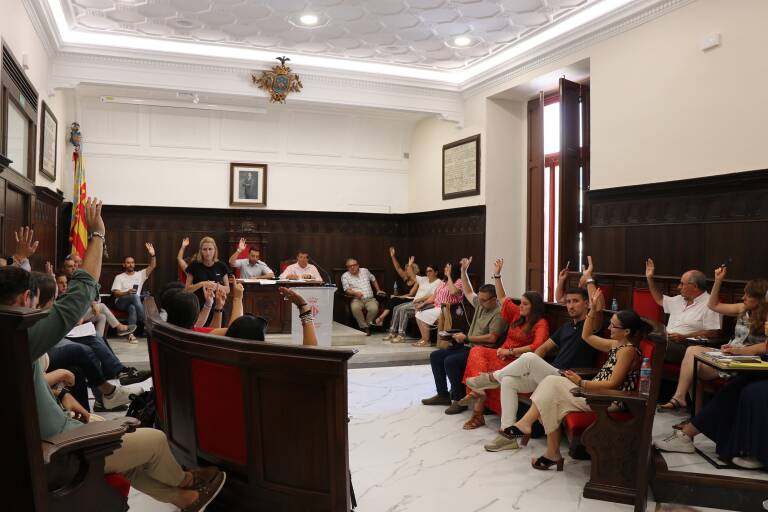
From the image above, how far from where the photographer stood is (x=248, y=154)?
10.5m

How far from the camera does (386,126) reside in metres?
11.3

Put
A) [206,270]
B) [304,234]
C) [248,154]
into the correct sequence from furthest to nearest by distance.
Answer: [304,234]
[248,154]
[206,270]

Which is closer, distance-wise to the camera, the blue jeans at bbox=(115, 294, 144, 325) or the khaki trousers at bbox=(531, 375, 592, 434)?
the khaki trousers at bbox=(531, 375, 592, 434)

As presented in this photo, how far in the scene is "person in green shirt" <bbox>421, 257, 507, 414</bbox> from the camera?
17.0 feet

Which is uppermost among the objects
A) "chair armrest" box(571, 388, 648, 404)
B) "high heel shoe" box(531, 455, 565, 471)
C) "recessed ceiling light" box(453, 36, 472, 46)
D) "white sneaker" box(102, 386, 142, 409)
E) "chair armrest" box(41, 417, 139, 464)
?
"recessed ceiling light" box(453, 36, 472, 46)

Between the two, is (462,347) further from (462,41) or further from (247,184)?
(247,184)

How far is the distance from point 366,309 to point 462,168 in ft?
8.89

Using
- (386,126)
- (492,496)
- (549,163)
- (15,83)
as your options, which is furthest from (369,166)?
(492,496)

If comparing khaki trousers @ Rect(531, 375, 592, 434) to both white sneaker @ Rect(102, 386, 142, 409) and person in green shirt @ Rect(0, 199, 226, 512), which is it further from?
white sneaker @ Rect(102, 386, 142, 409)

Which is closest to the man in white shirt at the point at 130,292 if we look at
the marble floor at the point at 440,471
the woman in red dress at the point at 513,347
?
the marble floor at the point at 440,471

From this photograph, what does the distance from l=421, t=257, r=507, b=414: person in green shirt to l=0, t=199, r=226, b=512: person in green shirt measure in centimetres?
283

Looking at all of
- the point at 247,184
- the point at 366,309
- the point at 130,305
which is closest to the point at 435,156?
the point at 366,309

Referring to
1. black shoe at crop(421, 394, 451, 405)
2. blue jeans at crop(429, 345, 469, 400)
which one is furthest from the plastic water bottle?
black shoe at crop(421, 394, 451, 405)

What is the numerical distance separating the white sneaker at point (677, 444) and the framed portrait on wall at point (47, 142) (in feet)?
23.1
